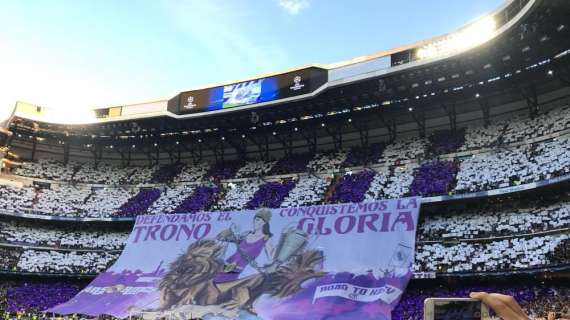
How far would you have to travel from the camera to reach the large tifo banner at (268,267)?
32219 mm

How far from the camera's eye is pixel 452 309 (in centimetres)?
563

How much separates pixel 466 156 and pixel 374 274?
14.0 metres

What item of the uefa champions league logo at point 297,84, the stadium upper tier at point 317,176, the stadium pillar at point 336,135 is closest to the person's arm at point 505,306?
the stadium upper tier at point 317,176

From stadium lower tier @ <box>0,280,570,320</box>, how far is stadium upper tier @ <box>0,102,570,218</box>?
6605 mm

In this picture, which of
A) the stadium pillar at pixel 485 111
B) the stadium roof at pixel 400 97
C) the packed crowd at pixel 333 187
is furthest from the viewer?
the stadium pillar at pixel 485 111

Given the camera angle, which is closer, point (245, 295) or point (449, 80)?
point (245, 295)

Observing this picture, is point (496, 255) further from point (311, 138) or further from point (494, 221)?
point (311, 138)

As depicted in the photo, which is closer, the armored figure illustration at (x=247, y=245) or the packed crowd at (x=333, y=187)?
the packed crowd at (x=333, y=187)

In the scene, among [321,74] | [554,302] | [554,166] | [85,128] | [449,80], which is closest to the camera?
[554,302]

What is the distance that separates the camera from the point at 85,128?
5347 cm

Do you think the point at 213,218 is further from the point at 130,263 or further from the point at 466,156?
the point at 466,156

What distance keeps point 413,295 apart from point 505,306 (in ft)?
100

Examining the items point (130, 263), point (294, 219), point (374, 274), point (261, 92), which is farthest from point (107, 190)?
point (374, 274)

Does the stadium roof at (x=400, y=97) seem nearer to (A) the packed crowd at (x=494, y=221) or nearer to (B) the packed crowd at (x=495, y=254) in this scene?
(A) the packed crowd at (x=494, y=221)
